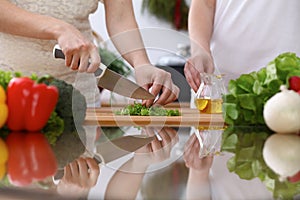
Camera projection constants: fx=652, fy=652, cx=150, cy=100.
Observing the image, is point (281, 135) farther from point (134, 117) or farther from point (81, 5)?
point (81, 5)

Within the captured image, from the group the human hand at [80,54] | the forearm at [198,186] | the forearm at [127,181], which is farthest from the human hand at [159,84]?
the forearm at [198,186]

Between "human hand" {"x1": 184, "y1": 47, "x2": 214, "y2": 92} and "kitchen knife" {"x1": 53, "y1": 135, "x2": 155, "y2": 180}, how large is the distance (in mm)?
274

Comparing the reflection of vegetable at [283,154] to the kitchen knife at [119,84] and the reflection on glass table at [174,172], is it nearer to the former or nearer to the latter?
the reflection on glass table at [174,172]

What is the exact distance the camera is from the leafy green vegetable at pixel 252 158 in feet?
2.67

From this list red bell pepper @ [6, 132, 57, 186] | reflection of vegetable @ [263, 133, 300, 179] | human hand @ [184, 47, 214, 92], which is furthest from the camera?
human hand @ [184, 47, 214, 92]

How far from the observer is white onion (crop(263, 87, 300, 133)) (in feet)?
4.64

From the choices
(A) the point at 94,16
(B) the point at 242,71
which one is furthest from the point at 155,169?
(A) the point at 94,16

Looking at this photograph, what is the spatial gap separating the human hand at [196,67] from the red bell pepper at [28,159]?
0.43 metres

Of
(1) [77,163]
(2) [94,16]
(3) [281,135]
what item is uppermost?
(1) [77,163]

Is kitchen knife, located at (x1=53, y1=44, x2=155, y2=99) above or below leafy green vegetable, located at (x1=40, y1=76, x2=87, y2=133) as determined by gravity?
above

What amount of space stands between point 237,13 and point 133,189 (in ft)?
4.88

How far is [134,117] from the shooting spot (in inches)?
65.0

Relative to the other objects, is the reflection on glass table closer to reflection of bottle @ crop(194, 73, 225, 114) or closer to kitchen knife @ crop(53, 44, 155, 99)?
kitchen knife @ crop(53, 44, 155, 99)

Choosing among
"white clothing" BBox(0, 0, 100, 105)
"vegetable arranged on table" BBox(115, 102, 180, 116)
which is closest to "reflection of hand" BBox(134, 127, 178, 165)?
"vegetable arranged on table" BBox(115, 102, 180, 116)
